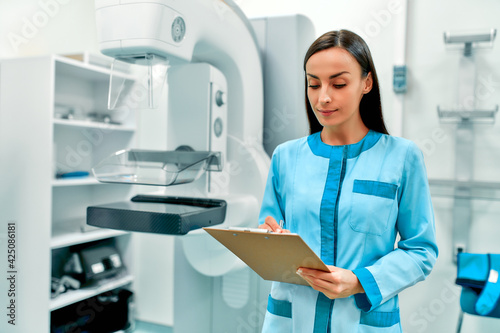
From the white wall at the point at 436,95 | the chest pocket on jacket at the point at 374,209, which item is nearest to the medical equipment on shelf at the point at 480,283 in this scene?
the white wall at the point at 436,95

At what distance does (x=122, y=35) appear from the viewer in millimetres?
1109

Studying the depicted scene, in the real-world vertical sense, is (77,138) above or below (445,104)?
below

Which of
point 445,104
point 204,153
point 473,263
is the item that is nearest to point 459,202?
point 473,263

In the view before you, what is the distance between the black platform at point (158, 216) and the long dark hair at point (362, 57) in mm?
501

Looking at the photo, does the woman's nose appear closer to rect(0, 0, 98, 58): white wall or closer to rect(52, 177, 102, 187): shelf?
rect(52, 177, 102, 187): shelf

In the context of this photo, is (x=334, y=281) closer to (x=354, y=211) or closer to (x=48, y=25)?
(x=354, y=211)

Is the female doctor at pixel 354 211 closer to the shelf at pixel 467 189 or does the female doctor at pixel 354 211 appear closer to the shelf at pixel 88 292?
the shelf at pixel 467 189

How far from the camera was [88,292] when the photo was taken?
2408 millimetres

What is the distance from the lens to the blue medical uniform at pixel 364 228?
0.94m

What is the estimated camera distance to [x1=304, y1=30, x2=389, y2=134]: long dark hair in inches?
38.2

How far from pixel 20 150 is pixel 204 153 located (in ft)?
4.69

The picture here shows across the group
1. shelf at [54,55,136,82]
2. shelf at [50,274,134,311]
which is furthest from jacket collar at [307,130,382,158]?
shelf at [50,274,134,311]

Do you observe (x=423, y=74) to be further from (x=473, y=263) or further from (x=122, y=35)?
(x=122, y=35)

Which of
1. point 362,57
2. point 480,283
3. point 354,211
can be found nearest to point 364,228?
point 354,211
